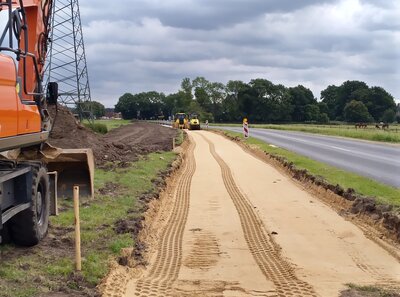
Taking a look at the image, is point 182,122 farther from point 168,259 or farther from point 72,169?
point 168,259

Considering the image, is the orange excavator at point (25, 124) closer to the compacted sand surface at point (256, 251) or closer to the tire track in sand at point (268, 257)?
the compacted sand surface at point (256, 251)

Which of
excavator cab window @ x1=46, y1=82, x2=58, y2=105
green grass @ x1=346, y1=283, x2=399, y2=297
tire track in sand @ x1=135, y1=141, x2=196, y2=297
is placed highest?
excavator cab window @ x1=46, y1=82, x2=58, y2=105

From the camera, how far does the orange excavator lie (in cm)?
659

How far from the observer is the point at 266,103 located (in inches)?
5669

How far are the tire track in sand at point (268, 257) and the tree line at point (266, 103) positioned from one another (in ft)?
394

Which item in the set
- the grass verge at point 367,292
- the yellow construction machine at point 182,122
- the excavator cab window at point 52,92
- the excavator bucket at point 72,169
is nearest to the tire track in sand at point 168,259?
the excavator bucket at point 72,169

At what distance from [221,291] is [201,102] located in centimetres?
14948

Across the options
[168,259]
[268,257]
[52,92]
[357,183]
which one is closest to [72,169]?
[52,92]

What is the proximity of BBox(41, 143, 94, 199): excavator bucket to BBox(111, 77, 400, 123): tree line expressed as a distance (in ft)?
395

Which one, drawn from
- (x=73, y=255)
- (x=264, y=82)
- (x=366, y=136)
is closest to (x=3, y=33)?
(x=73, y=255)

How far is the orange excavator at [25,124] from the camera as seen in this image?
659cm

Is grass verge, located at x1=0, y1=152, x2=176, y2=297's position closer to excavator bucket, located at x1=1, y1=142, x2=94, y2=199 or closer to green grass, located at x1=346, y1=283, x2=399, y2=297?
excavator bucket, located at x1=1, y1=142, x2=94, y2=199

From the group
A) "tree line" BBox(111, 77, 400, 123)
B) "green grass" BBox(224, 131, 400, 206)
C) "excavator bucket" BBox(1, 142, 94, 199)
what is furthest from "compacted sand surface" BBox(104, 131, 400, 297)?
"tree line" BBox(111, 77, 400, 123)

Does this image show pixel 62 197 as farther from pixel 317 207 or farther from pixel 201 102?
pixel 201 102
